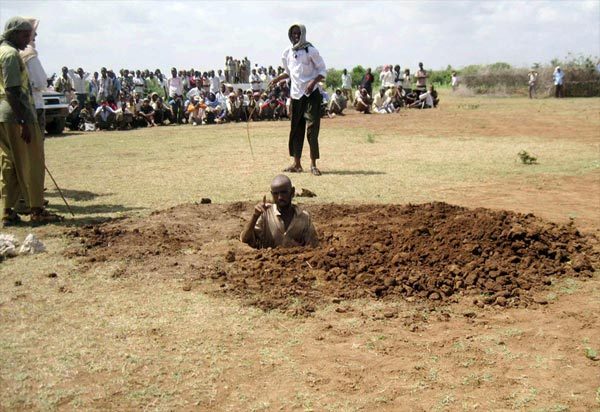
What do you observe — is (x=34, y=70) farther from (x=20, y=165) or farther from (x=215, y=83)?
(x=215, y=83)

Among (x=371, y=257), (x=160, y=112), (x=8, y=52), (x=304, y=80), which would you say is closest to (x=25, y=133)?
(x=8, y=52)

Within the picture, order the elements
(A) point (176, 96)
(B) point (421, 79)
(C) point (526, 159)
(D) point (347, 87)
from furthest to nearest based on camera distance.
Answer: (D) point (347, 87) → (B) point (421, 79) → (A) point (176, 96) → (C) point (526, 159)

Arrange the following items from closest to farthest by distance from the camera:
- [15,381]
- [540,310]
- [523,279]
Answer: [15,381] < [540,310] < [523,279]

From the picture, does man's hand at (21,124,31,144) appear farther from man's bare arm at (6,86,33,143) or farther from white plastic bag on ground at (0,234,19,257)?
white plastic bag on ground at (0,234,19,257)

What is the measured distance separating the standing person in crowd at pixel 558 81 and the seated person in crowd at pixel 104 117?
24437 mm

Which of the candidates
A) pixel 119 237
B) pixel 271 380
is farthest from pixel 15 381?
pixel 119 237

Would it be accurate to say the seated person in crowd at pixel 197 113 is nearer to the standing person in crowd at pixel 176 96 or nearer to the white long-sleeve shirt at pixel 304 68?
the standing person in crowd at pixel 176 96

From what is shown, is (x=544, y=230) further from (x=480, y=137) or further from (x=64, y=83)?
(x=64, y=83)

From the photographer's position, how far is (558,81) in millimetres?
35625

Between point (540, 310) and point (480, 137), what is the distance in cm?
1233

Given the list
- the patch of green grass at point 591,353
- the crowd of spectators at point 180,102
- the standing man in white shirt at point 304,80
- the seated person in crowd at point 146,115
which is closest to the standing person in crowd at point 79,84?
the crowd of spectators at point 180,102

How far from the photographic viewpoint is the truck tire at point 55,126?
67.5 ft

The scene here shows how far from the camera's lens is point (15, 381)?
11.6 ft

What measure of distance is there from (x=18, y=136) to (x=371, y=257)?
4191 mm
